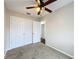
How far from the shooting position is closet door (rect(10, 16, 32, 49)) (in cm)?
404

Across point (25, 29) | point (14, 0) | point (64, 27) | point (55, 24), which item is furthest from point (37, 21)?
point (14, 0)

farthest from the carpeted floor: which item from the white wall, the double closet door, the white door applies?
the white door

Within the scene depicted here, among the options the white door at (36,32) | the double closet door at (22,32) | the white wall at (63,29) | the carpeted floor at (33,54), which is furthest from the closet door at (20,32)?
the white wall at (63,29)

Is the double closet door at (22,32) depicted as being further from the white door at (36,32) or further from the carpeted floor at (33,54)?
the carpeted floor at (33,54)

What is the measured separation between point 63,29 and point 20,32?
289 cm

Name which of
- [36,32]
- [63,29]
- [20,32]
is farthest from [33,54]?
[36,32]

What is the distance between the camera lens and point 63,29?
11.5 ft

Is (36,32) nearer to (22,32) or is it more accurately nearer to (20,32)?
(22,32)

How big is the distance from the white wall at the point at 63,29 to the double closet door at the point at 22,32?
1.66m

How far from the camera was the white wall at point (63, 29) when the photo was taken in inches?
121

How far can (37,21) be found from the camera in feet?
19.9

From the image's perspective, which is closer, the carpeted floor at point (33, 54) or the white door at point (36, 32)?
the carpeted floor at point (33, 54)

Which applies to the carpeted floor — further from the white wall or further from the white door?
the white door

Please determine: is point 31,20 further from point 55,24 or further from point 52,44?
point 52,44
